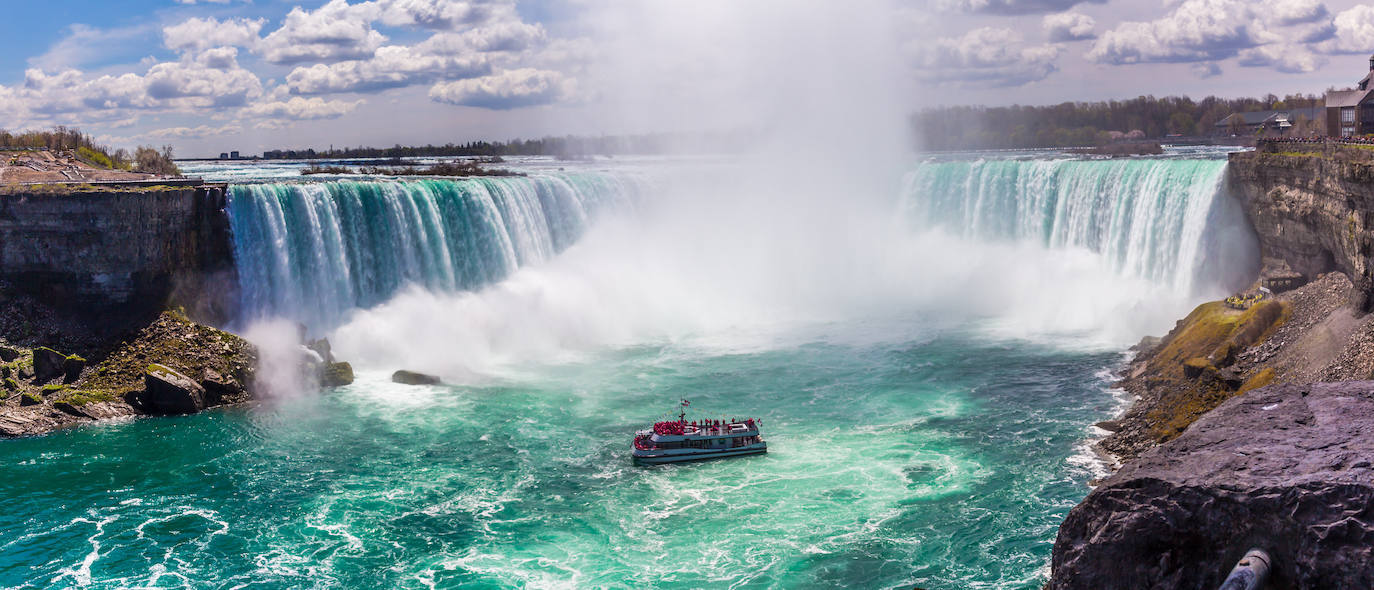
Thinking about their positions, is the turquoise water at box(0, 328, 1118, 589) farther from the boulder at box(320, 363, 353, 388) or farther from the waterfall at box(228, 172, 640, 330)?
the waterfall at box(228, 172, 640, 330)

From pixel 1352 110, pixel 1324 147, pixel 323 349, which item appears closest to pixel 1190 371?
pixel 1324 147

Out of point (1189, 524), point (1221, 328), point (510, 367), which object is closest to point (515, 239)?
point (510, 367)

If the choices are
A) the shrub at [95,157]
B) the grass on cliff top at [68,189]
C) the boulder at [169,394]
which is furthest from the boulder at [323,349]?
the shrub at [95,157]

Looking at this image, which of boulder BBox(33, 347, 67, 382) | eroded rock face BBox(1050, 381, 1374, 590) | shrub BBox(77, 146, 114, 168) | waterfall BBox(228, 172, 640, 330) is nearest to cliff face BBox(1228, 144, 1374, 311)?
eroded rock face BBox(1050, 381, 1374, 590)

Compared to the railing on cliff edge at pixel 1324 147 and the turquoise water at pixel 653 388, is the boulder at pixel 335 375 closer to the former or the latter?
the turquoise water at pixel 653 388

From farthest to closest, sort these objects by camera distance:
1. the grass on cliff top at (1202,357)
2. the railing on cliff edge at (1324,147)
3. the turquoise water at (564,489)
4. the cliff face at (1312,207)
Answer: the railing on cliff edge at (1324,147) < the cliff face at (1312,207) < the grass on cliff top at (1202,357) < the turquoise water at (564,489)

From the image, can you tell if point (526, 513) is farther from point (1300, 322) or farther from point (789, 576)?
point (1300, 322)
